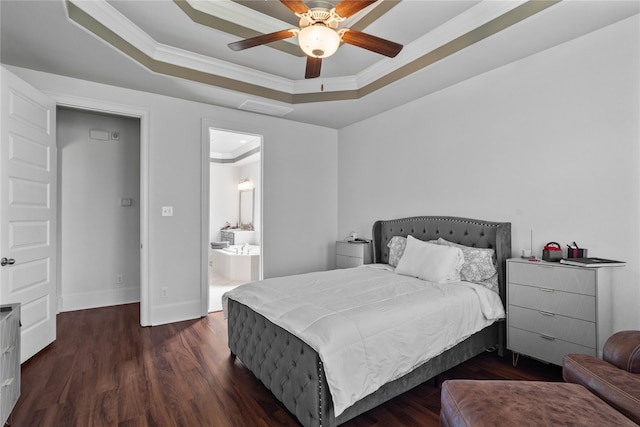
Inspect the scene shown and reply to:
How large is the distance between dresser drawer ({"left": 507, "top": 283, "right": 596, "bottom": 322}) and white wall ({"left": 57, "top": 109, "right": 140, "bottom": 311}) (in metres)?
4.68

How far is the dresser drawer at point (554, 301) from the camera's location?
7.41 feet

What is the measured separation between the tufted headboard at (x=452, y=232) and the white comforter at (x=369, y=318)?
45 centimetres

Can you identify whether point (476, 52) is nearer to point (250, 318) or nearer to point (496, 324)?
point (496, 324)

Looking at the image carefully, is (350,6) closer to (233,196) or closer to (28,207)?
(28,207)

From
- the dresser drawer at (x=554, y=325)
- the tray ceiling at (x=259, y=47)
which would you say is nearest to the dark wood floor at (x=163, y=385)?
the dresser drawer at (x=554, y=325)

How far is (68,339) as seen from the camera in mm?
3217

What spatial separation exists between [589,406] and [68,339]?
409cm

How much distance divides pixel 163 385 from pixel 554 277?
118 inches

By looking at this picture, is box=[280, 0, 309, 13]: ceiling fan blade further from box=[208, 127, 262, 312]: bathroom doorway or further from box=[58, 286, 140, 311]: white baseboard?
box=[208, 127, 262, 312]: bathroom doorway

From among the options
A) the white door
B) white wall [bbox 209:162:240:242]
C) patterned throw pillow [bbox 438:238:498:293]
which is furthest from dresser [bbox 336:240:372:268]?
white wall [bbox 209:162:240:242]

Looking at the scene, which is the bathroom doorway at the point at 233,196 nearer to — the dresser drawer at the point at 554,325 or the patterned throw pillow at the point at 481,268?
the patterned throw pillow at the point at 481,268

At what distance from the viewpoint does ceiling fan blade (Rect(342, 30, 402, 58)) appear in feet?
7.37

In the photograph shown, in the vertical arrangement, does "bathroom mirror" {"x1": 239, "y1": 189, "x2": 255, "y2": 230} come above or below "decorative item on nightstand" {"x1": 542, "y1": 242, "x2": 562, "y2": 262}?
above

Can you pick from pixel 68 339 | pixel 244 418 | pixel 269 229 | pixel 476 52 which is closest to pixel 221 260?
pixel 269 229
